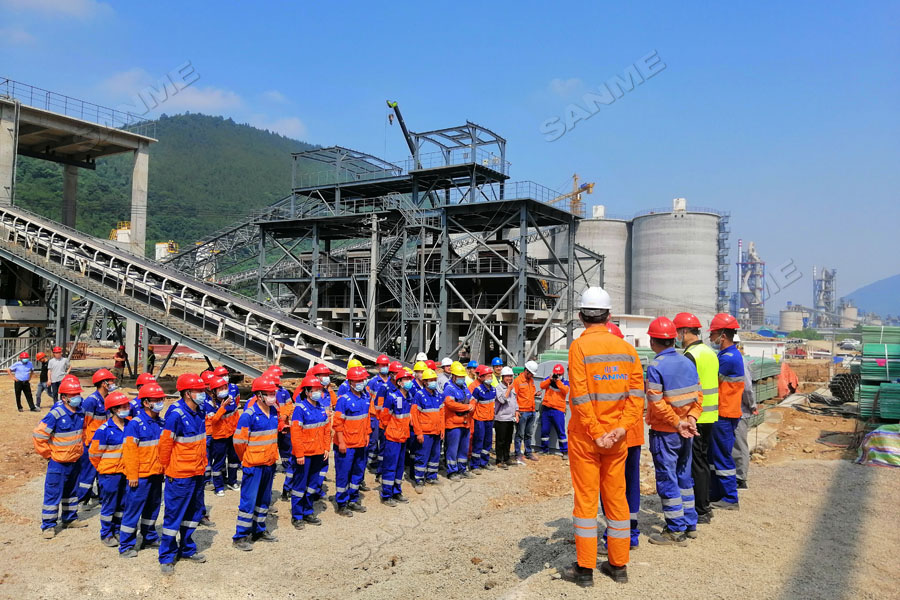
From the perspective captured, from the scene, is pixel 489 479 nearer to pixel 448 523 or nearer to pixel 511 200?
pixel 448 523

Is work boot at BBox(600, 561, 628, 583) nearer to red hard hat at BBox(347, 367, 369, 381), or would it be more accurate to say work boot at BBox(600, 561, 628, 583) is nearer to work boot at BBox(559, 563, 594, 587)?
work boot at BBox(559, 563, 594, 587)

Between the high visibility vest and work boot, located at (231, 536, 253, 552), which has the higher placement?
the high visibility vest

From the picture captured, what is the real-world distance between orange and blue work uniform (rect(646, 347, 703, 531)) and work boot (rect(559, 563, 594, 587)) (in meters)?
1.23

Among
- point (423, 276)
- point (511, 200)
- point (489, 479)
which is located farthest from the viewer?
point (423, 276)

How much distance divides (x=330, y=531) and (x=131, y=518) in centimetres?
221

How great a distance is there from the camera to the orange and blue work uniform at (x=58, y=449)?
6.55 m

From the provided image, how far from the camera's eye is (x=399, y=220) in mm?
26375

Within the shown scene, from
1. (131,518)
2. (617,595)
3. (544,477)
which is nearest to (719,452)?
(617,595)

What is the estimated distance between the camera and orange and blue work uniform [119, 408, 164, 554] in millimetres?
5676

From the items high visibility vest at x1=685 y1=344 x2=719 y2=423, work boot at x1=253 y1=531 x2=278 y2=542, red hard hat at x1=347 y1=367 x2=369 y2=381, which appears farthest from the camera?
red hard hat at x1=347 y1=367 x2=369 y2=381

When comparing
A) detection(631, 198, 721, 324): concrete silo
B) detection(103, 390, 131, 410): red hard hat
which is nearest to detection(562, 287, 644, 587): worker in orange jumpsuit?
detection(103, 390, 131, 410): red hard hat

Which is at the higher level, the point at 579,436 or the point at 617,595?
the point at 579,436

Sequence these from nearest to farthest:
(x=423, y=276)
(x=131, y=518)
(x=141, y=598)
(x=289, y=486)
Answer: (x=141, y=598) < (x=131, y=518) < (x=289, y=486) < (x=423, y=276)

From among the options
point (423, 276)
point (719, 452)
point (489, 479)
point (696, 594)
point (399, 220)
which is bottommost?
point (489, 479)
